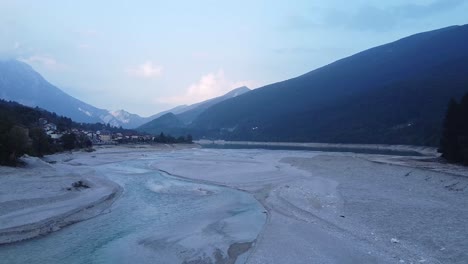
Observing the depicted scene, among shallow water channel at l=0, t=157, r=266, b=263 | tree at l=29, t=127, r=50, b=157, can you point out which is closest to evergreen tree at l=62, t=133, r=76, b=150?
tree at l=29, t=127, r=50, b=157

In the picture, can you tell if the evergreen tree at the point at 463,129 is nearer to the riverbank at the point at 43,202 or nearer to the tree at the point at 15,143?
the riverbank at the point at 43,202

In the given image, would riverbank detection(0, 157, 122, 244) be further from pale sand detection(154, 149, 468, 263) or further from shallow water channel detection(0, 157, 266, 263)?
pale sand detection(154, 149, 468, 263)

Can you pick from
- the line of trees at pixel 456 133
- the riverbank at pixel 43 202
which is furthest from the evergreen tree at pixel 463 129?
the riverbank at pixel 43 202

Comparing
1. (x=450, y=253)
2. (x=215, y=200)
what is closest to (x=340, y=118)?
(x=215, y=200)

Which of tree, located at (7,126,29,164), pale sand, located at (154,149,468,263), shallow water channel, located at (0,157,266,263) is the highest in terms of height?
tree, located at (7,126,29,164)

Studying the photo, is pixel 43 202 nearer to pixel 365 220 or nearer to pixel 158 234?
pixel 158 234

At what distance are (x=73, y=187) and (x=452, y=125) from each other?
39.3m

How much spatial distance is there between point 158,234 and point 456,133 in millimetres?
38096

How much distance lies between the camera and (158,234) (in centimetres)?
1631

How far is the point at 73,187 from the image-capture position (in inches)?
1056

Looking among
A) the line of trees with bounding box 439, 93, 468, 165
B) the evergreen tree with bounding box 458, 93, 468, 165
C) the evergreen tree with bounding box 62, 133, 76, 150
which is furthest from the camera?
the evergreen tree with bounding box 62, 133, 76, 150

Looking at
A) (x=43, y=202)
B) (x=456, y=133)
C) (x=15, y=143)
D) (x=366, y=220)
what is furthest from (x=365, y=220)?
(x=15, y=143)

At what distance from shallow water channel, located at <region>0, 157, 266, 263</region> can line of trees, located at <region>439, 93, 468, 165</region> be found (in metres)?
26.8

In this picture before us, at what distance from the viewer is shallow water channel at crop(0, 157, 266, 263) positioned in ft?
43.4
